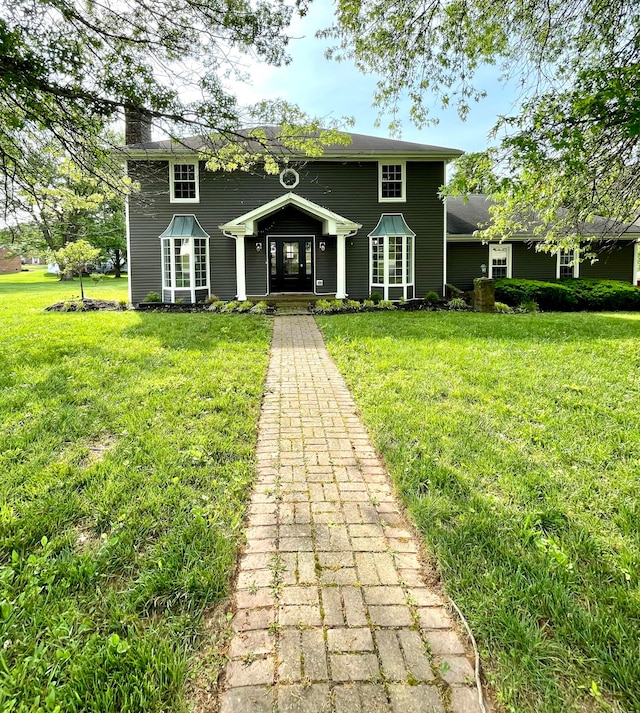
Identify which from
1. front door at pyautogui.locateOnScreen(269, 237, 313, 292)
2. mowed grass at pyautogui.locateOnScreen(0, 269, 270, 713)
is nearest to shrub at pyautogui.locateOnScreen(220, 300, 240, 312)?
front door at pyautogui.locateOnScreen(269, 237, 313, 292)

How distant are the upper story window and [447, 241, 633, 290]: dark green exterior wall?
9.83 ft

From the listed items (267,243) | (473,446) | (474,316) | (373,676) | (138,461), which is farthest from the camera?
(267,243)

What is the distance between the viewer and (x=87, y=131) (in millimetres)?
6078

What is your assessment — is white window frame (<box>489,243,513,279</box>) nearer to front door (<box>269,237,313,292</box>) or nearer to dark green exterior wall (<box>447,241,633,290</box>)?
dark green exterior wall (<box>447,241,633,290</box>)

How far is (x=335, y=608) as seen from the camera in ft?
6.99

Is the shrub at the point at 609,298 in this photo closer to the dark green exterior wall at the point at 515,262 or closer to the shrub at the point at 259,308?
the dark green exterior wall at the point at 515,262

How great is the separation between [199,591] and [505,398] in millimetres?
4030

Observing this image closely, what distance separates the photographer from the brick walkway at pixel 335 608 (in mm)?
1715

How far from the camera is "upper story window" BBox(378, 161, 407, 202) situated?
15.8 meters

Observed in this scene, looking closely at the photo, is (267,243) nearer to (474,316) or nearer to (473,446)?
(474,316)

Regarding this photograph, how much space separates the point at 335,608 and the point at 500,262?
58.2 feet

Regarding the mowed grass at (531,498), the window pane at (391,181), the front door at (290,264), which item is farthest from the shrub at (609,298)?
the front door at (290,264)

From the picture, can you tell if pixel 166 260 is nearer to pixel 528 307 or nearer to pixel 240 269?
pixel 240 269

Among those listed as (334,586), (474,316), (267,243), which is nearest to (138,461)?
(334,586)
